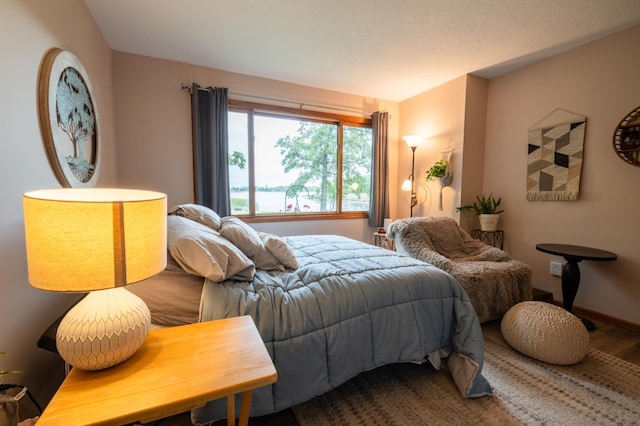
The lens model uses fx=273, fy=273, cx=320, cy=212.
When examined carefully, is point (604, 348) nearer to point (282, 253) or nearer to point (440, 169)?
point (440, 169)

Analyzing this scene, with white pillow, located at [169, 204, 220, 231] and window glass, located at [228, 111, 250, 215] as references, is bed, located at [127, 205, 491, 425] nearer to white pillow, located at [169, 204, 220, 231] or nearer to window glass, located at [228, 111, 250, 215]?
white pillow, located at [169, 204, 220, 231]

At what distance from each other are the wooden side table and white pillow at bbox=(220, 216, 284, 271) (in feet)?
1.98

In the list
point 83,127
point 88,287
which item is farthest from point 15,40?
point 88,287

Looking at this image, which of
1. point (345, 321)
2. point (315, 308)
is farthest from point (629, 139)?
point (315, 308)

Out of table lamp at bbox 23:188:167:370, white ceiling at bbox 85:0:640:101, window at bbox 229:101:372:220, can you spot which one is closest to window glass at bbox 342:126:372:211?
window at bbox 229:101:372:220

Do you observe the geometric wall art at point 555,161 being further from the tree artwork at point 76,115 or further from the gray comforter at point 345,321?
the tree artwork at point 76,115

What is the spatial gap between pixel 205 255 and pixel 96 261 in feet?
1.70

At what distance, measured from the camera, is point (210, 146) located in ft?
9.87

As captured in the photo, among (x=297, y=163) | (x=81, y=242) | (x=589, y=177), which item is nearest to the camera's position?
(x=81, y=242)

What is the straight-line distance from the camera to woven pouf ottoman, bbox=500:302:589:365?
5.80 ft

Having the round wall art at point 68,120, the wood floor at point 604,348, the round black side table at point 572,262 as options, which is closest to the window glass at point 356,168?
the round black side table at point 572,262

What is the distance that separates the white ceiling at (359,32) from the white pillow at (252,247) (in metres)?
1.69

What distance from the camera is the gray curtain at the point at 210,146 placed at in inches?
117

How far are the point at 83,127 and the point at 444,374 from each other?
2809 mm
